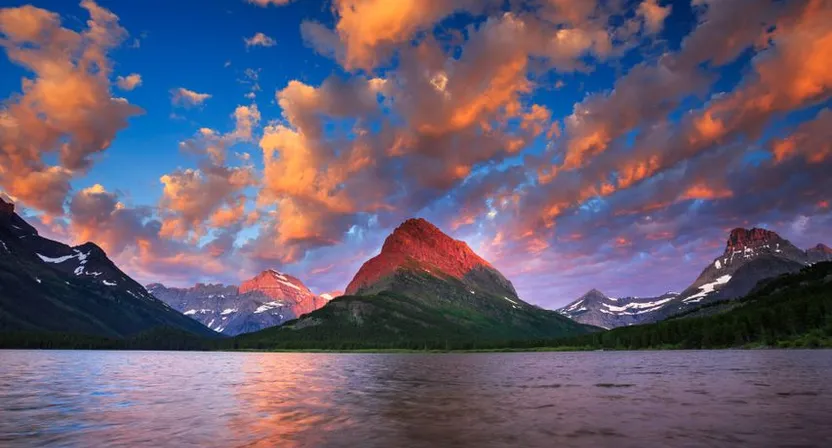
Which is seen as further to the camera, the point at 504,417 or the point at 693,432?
the point at 504,417

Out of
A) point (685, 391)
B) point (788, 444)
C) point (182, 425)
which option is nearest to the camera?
point (788, 444)

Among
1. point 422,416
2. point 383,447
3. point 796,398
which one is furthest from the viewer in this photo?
point 796,398

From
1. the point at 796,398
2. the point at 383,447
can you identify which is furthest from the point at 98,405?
the point at 796,398

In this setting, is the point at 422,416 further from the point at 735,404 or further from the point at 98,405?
the point at 98,405

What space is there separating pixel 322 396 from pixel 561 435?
3543 centimetres

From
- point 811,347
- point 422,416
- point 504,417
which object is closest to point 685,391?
point 504,417

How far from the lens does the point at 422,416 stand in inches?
1570

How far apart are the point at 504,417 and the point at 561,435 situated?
28.0ft

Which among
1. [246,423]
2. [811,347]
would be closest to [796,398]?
[246,423]

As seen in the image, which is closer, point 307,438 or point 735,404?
point 307,438

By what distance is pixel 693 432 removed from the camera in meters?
29.7

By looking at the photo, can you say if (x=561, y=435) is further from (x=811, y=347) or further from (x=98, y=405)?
(x=811, y=347)

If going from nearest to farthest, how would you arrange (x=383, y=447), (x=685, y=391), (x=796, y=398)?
(x=383, y=447) → (x=796, y=398) → (x=685, y=391)

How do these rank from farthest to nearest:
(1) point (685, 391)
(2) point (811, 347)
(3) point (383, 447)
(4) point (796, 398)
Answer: (2) point (811, 347), (1) point (685, 391), (4) point (796, 398), (3) point (383, 447)
